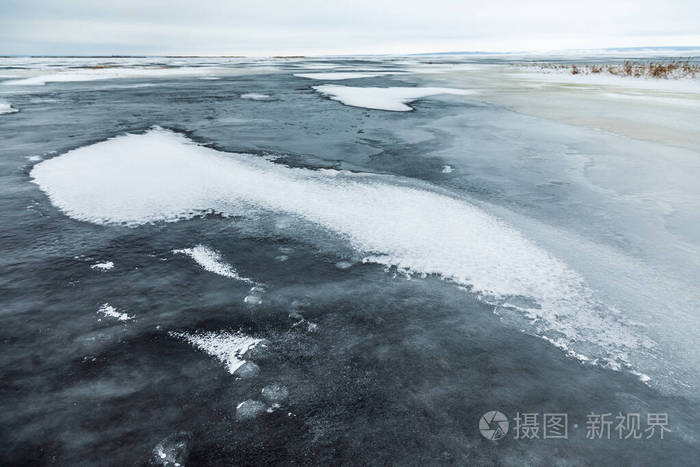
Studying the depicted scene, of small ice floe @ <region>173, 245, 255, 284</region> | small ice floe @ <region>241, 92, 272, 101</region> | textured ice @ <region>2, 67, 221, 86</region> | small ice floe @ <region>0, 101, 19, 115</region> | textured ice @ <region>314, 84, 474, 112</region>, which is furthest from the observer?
textured ice @ <region>2, 67, 221, 86</region>

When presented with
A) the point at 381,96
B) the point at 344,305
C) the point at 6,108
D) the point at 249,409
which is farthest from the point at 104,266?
the point at 381,96

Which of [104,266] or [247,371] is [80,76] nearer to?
[104,266]

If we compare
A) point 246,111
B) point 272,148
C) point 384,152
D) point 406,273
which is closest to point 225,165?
point 272,148

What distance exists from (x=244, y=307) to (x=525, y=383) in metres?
2.19

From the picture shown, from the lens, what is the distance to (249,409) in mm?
2557

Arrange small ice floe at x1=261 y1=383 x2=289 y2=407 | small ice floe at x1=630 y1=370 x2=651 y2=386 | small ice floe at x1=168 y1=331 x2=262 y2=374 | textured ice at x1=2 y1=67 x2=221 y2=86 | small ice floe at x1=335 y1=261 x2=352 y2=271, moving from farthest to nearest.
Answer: textured ice at x1=2 y1=67 x2=221 y2=86 → small ice floe at x1=335 y1=261 x2=352 y2=271 → small ice floe at x1=168 y1=331 x2=262 y2=374 → small ice floe at x1=630 y1=370 x2=651 y2=386 → small ice floe at x1=261 y1=383 x2=289 y2=407

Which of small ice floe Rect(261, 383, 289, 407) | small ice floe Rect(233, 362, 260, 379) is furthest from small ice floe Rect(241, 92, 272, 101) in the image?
small ice floe Rect(261, 383, 289, 407)

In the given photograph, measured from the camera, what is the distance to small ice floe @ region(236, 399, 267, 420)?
8.23 ft

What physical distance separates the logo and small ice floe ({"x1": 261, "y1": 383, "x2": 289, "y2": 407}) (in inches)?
45.9

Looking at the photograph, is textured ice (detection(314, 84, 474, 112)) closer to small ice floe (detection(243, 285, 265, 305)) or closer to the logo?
small ice floe (detection(243, 285, 265, 305))

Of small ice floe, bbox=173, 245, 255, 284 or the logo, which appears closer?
the logo

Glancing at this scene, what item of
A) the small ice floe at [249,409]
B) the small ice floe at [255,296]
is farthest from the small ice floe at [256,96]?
the small ice floe at [249,409]

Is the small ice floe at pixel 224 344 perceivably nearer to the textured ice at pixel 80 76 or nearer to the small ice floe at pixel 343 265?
the small ice floe at pixel 343 265

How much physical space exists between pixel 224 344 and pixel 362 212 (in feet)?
9.41
